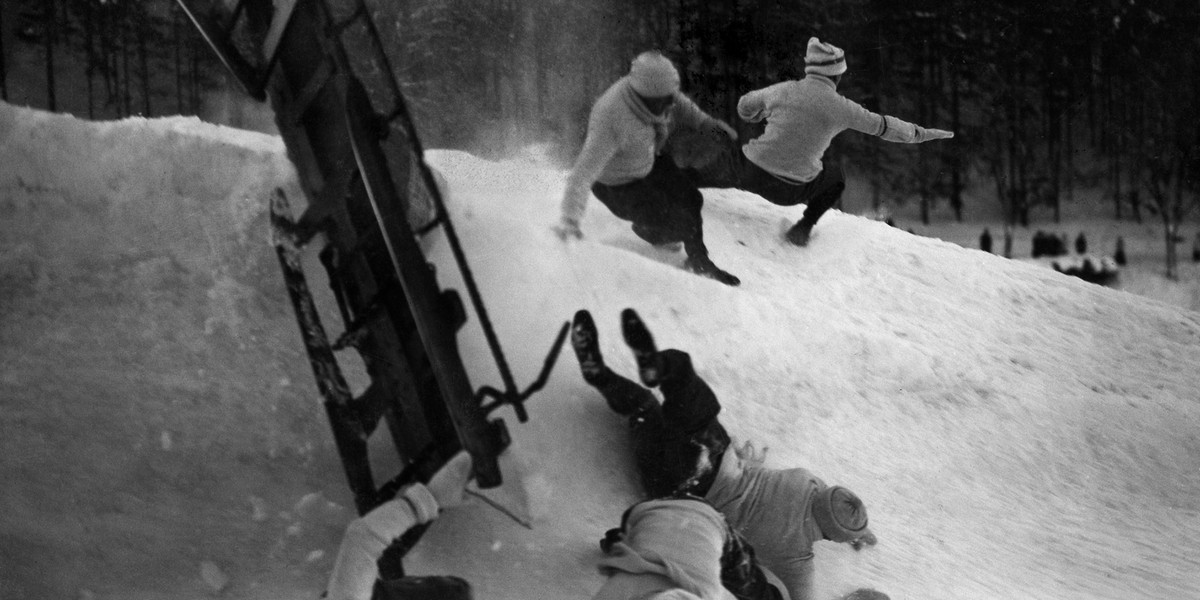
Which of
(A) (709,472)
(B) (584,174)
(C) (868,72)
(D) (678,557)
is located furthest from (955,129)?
(D) (678,557)

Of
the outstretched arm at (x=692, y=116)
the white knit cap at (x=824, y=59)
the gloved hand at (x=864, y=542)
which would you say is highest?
the white knit cap at (x=824, y=59)

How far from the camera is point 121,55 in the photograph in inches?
45.1

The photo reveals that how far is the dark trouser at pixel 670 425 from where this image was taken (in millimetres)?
1120

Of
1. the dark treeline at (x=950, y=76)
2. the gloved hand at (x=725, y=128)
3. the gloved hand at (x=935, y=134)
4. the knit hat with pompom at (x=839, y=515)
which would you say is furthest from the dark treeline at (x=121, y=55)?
the gloved hand at (x=935, y=134)

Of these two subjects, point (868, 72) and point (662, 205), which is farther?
point (868, 72)

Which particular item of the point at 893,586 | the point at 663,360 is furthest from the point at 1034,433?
the point at 663,360

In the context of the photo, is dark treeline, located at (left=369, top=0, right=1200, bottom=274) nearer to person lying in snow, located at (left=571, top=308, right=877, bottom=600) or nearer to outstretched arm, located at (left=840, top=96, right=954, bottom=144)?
outstretched arm, located at (left=840, top=96, right=954, bottom=144)

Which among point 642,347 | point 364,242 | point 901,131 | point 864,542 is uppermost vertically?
point 901,131

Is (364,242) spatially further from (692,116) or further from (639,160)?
(692,116)

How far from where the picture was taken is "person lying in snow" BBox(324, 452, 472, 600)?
2.82 ft

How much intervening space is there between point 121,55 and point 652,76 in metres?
0.67

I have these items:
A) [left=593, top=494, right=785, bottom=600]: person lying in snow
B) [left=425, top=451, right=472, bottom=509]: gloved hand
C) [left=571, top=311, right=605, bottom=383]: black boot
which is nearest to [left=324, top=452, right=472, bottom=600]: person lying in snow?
[left=425, top=451, right=472, bottom=509]: gloved hand

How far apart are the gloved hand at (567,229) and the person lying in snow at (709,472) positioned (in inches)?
5.3

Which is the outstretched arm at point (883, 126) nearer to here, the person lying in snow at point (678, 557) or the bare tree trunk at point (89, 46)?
the person lying in snow at point (678, 557)
